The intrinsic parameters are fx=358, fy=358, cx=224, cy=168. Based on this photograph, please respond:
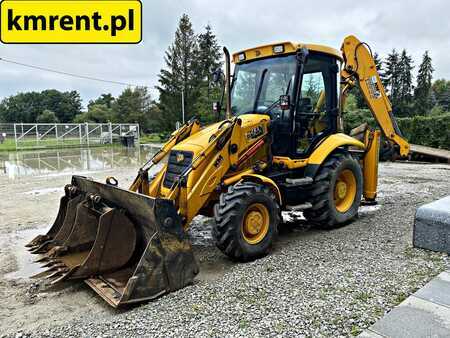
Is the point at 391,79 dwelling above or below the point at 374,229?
above

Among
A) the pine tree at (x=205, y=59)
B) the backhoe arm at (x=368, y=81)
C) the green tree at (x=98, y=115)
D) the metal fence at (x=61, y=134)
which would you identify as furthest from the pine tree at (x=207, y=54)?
the backhoe arm at (x=368, y=81)

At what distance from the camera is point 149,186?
16.6 feet

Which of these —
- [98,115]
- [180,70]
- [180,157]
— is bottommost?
[180,157]

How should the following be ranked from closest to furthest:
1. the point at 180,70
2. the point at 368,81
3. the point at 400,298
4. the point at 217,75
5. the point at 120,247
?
the point at 400,298 → the point at 120,247 → the point at 217,75 → the point at 368,81 → the point at 180,70

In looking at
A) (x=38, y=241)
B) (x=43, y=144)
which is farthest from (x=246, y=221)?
(x=43, y=144)

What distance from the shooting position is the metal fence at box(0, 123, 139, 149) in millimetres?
27109

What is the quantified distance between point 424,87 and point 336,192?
5446 centimetres

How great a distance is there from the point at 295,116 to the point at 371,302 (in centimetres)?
280

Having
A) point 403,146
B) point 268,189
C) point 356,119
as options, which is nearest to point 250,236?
point 268,189

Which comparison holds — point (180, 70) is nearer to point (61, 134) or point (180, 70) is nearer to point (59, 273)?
point (61, 134)

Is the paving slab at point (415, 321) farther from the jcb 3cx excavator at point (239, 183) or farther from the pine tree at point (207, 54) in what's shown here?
the pine tree at point (207, 54)

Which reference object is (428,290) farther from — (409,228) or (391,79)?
(391,79)

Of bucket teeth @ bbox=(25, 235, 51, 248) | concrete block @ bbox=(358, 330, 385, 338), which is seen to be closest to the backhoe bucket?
bucket teeth @ bbox=(25, 235, 51, 248)

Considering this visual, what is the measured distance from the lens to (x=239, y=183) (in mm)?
4293
